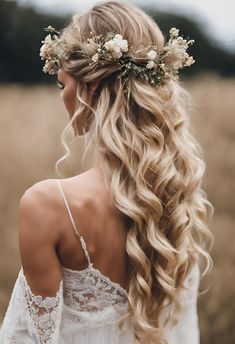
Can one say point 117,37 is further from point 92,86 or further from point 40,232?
point 40,232

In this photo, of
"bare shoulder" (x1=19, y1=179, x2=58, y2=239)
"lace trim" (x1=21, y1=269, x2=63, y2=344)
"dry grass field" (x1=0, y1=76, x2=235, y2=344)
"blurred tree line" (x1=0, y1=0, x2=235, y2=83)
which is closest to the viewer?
"bare shoulder" (x1=19, y1=179, x2=58, y2=239)

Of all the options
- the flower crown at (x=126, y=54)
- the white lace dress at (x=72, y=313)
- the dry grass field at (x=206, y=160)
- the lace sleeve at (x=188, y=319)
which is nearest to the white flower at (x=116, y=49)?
the flower crown at (x=126, y=54)

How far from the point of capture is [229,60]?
26.7 feet

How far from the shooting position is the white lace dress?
7.27 feet

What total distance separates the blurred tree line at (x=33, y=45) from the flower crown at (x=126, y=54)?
5.81 m

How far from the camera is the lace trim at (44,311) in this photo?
7.22 feet

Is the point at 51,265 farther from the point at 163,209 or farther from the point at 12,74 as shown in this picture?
the point at 12,74

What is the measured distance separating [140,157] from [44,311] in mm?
617

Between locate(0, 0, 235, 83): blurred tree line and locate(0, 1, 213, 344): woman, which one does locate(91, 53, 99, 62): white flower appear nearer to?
locate(0, 1, 213, 344): woman

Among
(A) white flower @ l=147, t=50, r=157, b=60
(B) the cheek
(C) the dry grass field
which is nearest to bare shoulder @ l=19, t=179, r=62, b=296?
(B) the cheek

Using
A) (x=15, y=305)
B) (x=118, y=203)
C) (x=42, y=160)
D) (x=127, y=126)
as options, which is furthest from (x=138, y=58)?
(x=42, y=160)

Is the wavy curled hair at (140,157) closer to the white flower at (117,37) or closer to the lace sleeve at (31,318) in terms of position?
the white flower at (117,37)

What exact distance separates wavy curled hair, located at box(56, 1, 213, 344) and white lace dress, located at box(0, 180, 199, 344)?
71 mm

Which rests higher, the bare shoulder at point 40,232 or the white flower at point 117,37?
the white flower at point 117,37
